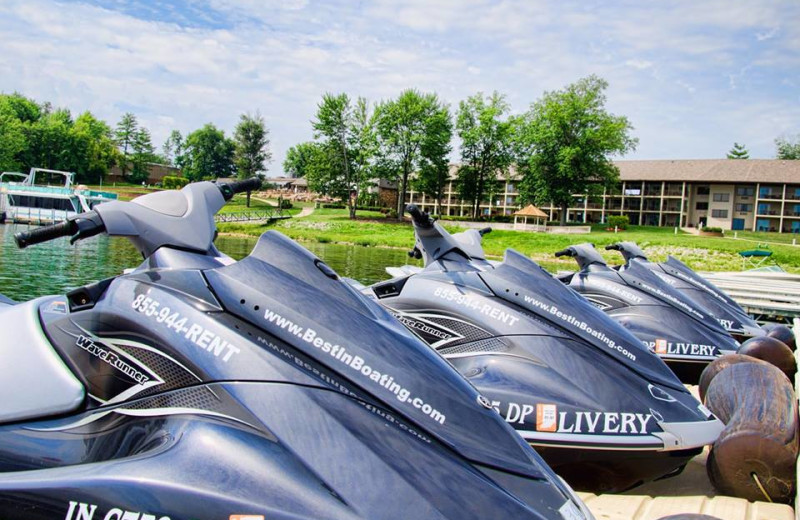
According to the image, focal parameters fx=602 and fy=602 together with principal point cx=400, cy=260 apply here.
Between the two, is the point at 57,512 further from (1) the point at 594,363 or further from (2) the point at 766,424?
(2) the point at 766,424

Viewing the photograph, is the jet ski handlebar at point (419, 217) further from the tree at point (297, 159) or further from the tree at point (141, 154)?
the tree at point (297, 159)

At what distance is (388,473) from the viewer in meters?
1.92

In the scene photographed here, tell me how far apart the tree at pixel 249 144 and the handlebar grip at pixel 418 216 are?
81.1 m

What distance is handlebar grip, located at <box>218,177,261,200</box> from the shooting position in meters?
2.97

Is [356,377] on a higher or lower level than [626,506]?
higher

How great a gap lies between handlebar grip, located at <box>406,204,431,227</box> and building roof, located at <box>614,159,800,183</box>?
3349 inches

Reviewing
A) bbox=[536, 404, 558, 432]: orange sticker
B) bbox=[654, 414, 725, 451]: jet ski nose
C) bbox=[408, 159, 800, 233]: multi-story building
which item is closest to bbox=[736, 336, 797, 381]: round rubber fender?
bbox=[654, 414, 725, 451]: jet ski nose

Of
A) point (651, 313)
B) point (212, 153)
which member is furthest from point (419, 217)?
point (212, 153)

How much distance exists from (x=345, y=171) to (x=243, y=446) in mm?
67634

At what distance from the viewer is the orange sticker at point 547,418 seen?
3693mm

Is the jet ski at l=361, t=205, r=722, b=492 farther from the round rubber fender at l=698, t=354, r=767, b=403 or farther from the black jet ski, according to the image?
the black jet ski

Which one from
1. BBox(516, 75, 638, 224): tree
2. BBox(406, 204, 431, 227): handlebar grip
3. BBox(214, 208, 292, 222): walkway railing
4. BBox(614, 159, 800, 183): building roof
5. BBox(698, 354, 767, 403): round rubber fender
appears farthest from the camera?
BBox(614, 159, 800, 183): building roof

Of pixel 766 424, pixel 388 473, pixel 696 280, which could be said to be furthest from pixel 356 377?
pixel 696 280

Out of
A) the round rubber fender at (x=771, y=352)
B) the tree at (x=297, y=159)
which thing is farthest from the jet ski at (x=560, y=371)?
the tree at (x=297, y=159)
